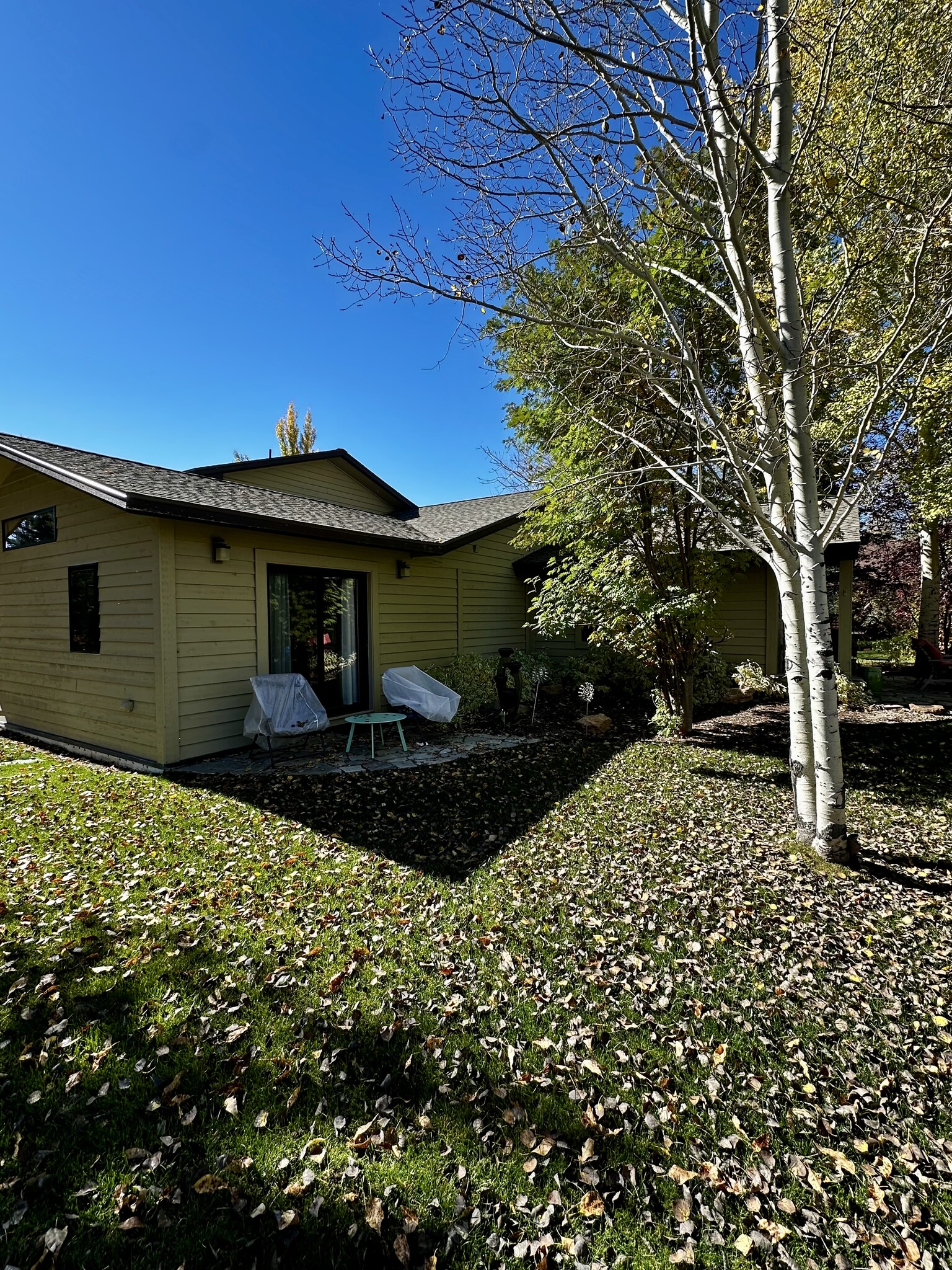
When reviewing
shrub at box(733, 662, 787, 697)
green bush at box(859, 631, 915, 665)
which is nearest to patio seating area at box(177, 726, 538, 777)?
shrub at box(733, 662, 787, 697)

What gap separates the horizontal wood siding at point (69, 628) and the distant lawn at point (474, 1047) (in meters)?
2.36

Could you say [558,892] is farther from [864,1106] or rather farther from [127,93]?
[127,93]

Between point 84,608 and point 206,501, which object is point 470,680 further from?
point 84,608

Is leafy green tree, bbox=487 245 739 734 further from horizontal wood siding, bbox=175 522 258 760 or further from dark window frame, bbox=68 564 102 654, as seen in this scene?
dark window frame, bbox=68 564 102 654

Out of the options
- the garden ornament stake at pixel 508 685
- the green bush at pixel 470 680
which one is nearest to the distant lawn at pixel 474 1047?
the garden ornament stake at pixel 508 685

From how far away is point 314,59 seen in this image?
5176 millimetres

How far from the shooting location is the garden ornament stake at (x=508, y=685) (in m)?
9.02

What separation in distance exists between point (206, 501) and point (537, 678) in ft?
19.0

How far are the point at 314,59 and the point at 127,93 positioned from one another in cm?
296

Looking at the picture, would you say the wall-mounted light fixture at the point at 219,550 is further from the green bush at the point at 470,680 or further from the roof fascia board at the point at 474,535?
the green bush at the point at 470,680

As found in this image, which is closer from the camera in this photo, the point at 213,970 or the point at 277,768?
the point at 213,970

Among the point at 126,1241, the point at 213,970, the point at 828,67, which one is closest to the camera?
the point at 126,1241

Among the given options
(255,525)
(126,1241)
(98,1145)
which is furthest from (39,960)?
(255,525)

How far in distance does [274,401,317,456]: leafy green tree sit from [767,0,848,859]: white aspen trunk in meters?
23.3
